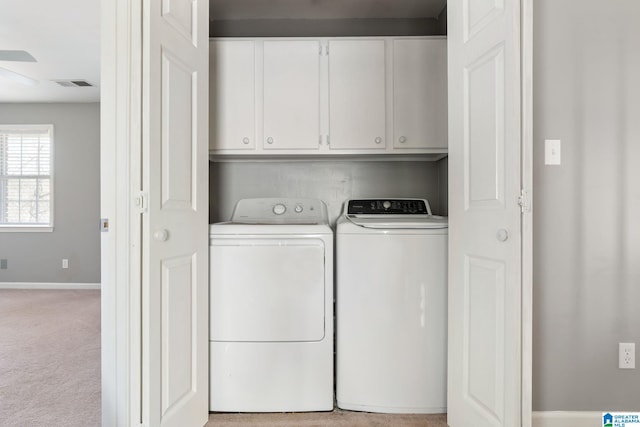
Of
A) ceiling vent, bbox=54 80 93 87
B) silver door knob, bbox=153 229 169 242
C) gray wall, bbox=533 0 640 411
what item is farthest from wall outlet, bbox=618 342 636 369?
ceiling vent, bbox=54 80 93 87

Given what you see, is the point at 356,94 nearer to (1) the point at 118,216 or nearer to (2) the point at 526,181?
(2) the point at 526,181

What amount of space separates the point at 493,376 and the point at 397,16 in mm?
2377

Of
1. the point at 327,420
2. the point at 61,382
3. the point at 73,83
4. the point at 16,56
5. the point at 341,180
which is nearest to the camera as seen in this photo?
the point at 327,420

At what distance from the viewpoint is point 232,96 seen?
2.30 metres

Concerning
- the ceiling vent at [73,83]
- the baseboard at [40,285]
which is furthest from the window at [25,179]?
the ceiling vent at [73,83]

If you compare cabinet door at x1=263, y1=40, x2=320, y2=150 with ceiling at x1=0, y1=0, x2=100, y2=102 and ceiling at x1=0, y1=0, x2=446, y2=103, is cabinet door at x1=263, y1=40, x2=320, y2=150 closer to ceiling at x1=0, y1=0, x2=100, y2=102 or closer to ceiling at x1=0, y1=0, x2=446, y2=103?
ceiling at x1=0, y1=0, x2=446, y2=103

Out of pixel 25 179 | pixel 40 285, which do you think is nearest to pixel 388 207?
pixel 40 285

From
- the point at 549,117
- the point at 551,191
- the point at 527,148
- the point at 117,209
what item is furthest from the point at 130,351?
the point at 549,117

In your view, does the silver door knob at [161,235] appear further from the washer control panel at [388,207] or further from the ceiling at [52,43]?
the ceiling at [52,43]

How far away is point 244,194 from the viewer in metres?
2.66

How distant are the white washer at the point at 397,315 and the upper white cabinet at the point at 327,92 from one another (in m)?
0.75

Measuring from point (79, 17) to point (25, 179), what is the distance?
327cm

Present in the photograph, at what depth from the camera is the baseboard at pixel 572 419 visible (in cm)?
165

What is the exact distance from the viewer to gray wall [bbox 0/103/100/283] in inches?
190
